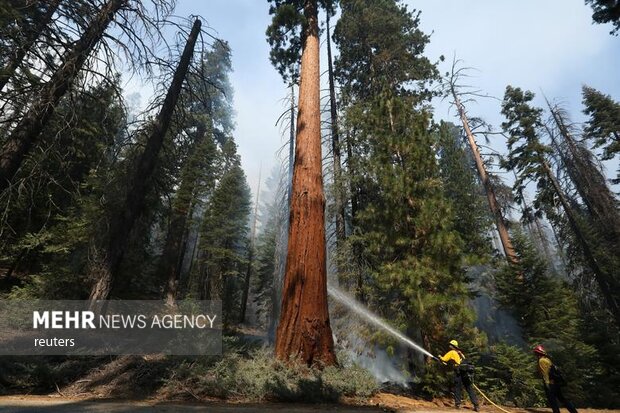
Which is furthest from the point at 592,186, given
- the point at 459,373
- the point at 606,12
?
the point at 459,373

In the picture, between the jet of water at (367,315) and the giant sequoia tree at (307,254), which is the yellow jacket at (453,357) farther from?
the giant sequoia tree at (307,254)

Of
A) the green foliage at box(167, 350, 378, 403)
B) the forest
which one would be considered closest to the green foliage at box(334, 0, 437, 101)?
the forest

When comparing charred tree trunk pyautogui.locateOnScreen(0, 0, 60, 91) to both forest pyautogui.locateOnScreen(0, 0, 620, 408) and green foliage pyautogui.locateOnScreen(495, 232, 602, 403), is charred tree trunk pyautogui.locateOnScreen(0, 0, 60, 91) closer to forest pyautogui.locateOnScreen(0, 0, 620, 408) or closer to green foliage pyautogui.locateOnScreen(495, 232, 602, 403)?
forest pyautogui.locateOnScreen(0, 0, 620, 408)

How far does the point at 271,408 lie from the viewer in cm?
448

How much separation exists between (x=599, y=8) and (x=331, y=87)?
10.4 metres

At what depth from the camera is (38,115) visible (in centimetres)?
600

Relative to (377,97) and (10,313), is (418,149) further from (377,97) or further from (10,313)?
(10,313)

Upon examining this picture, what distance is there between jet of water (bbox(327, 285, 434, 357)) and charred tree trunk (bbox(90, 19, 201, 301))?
7.20m

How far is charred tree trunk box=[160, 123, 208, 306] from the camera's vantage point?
19562 millimetres

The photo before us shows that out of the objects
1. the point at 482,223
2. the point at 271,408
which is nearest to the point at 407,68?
the point at 482,223

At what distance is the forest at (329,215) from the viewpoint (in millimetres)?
5926

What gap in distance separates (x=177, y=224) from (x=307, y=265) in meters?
16.5

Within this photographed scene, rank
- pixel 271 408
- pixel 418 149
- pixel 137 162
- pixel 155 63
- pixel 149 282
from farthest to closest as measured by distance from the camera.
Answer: pixel 149 282, pixel 418 149, pixel 137 162, pixel 155 63, pixel 271 408

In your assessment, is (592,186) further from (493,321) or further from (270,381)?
(270,381)
